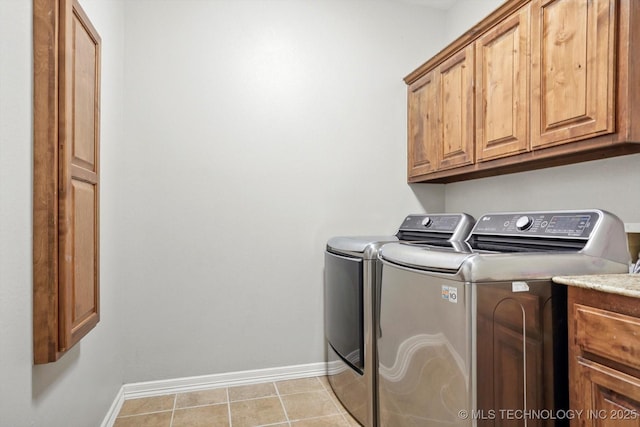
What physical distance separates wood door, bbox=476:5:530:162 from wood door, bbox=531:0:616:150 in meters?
0.05

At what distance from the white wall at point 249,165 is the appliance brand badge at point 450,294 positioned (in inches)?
53.0

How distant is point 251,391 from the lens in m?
2.36

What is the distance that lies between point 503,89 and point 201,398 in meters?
2.37

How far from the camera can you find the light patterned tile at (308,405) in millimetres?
2070

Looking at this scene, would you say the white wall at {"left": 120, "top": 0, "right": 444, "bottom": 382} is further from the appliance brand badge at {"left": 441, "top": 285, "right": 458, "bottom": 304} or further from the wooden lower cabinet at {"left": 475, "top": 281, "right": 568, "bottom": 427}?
the wooden lower cabinet at {"left": 475, "top": 281, "right": 568, "bottom": 427}

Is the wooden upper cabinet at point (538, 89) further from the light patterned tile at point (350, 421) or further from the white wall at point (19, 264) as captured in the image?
the white wall at point (19, 264)

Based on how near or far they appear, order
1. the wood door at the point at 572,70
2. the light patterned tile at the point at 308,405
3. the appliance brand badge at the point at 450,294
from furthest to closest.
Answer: the light patterned tile at the point at 308,405 → the wood door at the point at 572,70 → the appliance brand badge at the point at 450,294

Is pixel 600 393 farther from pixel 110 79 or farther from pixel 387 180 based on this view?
pixel 110 79

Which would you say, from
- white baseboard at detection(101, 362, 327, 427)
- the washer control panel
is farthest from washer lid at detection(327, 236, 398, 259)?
white baseboard at detection(101, 362, 327, 427)

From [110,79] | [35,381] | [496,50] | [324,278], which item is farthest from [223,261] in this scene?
[496,50]

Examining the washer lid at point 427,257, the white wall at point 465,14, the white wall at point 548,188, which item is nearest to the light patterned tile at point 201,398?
the washer lid at point 427,257

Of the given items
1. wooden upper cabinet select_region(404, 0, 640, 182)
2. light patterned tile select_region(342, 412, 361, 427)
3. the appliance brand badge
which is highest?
wooden upper cabinet select_region(404, 0, 640, 182)

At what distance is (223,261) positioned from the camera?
2.45 metres

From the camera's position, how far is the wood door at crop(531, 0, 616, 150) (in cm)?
140
